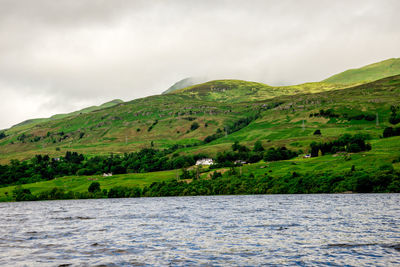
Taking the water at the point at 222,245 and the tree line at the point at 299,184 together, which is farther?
the tree line at the point at 299,184

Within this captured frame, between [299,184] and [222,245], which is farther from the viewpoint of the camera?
[299,184]

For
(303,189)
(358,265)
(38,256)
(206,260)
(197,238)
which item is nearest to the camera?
(358,265)

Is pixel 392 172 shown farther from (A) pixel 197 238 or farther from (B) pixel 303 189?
(A) pixel 197 238

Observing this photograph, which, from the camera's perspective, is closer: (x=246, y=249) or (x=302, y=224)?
(x=246, y=249)

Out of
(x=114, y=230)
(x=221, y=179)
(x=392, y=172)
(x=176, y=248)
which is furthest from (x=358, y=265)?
(x=221, y=179)

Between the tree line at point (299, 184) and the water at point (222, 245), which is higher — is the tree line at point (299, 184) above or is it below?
below

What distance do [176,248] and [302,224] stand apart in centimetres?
2591

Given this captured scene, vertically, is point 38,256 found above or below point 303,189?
above

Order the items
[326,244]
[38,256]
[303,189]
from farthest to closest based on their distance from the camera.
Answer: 1. [303,189]
2. [326,244]
3. [38,256]

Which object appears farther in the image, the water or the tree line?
the tree line

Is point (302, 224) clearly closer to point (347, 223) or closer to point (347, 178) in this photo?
point (347, 223)

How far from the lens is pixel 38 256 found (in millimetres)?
37594

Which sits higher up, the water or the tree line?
the water

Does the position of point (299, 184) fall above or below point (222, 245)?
below
